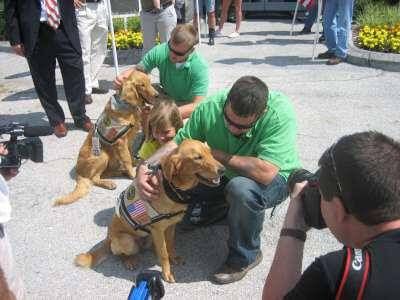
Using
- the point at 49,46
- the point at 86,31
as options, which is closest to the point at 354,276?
the point at 49,46

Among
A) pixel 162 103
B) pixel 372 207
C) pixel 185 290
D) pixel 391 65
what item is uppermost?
pixel 372 207

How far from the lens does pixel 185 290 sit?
10.4ft

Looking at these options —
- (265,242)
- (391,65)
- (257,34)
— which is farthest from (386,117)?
(257,34)

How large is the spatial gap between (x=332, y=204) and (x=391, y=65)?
6.63 metres

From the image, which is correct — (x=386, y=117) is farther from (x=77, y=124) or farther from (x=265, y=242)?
(x=77, y=124)

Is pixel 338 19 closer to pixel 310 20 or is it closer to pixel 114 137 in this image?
pixel 310 20

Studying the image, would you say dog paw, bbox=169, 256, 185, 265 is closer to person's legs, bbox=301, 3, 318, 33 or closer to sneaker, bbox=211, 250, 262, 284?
sneaker, bbox=211, 250, 262, 284

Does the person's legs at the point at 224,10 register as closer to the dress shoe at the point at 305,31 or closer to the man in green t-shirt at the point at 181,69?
the dress shoe at the point at 305,31

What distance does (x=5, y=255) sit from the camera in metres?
2.26

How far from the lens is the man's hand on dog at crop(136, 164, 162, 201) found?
9.88 ft

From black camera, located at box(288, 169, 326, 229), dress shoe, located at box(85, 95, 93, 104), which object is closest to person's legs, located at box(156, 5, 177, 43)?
dress shoe, located at box(85, 95, 93, 104)

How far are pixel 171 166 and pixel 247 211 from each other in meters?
0.55

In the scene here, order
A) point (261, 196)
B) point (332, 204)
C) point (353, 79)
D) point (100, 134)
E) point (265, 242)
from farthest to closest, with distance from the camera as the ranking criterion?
point (353, 79) < point (100, 134) < point (265, 242) < point (261, 196) < point (332, 204)

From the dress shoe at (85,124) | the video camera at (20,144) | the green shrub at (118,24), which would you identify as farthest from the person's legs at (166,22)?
the video camera at (20,144)
